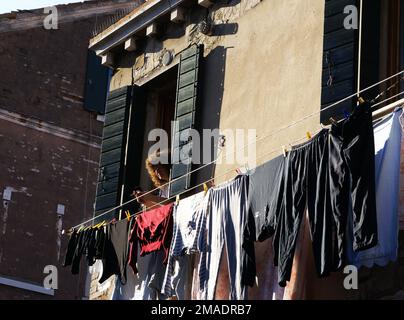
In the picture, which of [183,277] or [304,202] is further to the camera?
[183,277]

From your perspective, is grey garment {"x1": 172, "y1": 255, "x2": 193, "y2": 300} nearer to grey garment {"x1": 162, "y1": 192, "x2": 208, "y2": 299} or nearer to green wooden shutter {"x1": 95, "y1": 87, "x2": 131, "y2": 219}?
grey garment {"x1": 162, "y1": 192, "x2": 208, "y2": 299}

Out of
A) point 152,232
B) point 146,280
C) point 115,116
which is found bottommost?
point 146,280

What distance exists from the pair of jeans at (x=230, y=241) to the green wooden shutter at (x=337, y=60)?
108 centimetres

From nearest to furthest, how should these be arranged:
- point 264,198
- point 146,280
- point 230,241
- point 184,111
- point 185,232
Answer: point 264,198
point 230,241
point 185,232
point 146,280
point 184,111

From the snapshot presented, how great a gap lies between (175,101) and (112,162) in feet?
3.70

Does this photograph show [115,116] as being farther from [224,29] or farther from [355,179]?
[355,179]

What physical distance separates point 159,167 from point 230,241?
2.63m

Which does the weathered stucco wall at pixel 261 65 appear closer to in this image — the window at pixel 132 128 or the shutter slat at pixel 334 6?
the shutter slat at pixel 334 6

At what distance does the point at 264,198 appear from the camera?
38.3 feet

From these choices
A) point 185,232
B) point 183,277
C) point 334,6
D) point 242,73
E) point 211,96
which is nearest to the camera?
point 334,6

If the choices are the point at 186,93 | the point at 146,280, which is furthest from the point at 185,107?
the point at 146,280

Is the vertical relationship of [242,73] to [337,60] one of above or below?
above

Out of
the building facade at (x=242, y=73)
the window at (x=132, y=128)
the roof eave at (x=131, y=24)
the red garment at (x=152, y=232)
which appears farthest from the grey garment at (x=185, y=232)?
the roof eave at (x=131, y=24)

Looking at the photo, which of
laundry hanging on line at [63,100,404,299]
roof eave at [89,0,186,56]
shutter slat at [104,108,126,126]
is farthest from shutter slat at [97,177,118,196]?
laundry hanging on line at [63,100,404,299]
